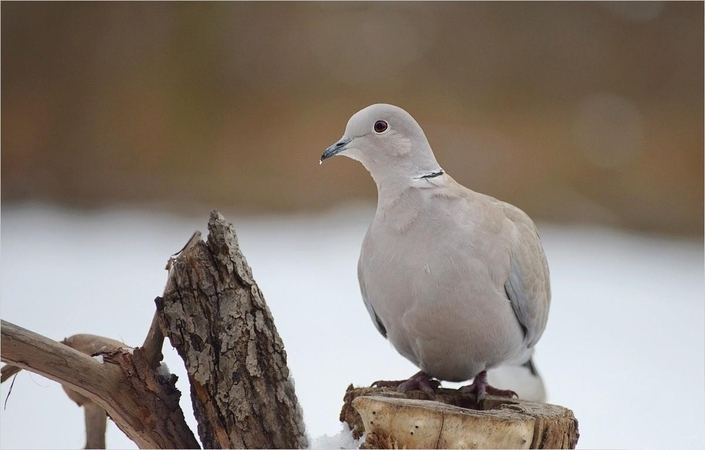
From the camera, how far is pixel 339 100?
343 centimetres

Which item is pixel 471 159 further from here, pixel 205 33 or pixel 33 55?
pixel 33 55

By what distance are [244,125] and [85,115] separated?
2.50 feet

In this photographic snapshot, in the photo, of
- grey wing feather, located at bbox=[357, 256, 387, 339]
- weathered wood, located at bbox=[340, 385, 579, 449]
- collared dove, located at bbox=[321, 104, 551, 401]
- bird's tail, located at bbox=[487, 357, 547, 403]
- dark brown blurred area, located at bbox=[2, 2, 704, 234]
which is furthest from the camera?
dark brown blurred area, located at bbox=[2, 2, 704, 234]

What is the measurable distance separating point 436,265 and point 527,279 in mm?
208

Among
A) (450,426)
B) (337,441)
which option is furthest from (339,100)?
(450,426)

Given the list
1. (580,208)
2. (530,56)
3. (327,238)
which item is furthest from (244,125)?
(580,208)

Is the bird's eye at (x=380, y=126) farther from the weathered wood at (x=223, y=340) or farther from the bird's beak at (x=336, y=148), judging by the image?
the weathered wood at (x=223, y=340)

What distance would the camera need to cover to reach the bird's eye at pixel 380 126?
1.41 metres

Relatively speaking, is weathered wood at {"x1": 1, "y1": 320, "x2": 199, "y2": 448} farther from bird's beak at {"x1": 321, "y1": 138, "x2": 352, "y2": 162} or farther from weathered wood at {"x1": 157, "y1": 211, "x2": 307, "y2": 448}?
bird's beak at {"x1": 321, "y1": 138, "x2": 352, "y2": 162}

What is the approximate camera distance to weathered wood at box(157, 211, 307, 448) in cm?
125

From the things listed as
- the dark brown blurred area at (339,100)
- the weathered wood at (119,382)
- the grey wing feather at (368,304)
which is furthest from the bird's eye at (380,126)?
the dark brown blurred area at (339,100)

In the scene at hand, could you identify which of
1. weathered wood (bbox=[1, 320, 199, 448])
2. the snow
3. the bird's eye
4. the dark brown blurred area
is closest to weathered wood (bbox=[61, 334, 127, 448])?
weathered wood (bbox=[1, 320, 199, 448])

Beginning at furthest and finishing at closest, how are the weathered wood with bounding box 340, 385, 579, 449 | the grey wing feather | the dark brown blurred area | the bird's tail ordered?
1. the dark brown blurred area
2. the bird's tail
3. the grey wing feather
4. the weathered wood with bounding box 340, 385, 579, 449

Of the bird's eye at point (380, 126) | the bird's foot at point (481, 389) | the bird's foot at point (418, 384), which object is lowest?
the bird's foot at point (481, 389)
